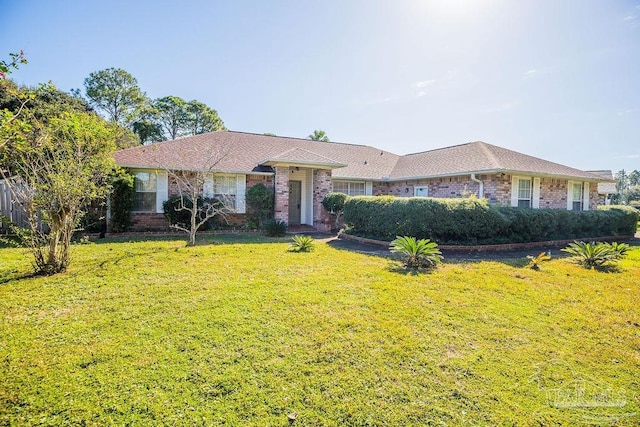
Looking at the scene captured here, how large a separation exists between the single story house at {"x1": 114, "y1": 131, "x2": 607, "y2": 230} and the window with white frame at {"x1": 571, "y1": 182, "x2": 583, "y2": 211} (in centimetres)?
6

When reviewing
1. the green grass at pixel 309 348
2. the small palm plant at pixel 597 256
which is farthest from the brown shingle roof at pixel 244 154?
the small palm plant at pixel 597 256

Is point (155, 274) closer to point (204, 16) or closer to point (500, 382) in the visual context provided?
point (500, 382)

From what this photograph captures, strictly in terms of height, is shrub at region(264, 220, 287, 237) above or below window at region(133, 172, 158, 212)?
below

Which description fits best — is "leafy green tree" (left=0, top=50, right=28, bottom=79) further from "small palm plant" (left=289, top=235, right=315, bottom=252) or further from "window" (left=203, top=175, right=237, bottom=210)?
"window" (left=203, top=175, right=237, bottom=210)

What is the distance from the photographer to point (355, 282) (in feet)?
20.5

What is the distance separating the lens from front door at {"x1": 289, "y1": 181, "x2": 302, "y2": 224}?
16.7 meters

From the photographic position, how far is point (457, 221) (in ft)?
33.1

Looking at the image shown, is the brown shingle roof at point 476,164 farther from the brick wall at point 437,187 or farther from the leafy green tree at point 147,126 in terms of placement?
the leafy green tree at point 147,126

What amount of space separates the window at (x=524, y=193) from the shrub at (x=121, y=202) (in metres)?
17.4

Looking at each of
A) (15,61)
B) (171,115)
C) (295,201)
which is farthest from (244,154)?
(171,115)

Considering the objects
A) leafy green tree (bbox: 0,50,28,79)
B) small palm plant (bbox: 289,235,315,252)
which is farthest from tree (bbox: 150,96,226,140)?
leafy green tree (bbox: 0,50,28,79)

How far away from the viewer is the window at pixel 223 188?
14055 mm

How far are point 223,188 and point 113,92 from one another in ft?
96.3

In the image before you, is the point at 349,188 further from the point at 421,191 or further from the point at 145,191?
the point at 145,191
